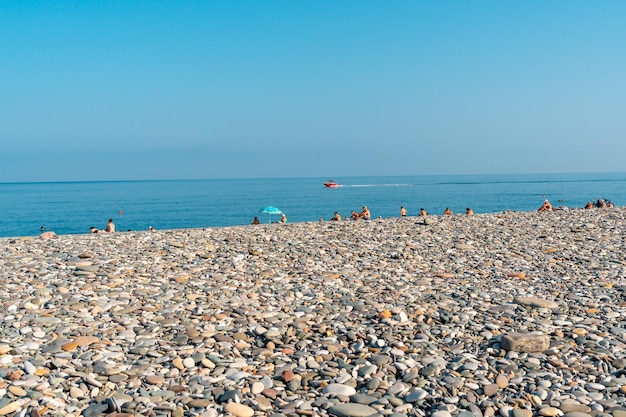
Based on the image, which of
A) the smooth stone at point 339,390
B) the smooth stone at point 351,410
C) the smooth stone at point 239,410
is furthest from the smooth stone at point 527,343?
the smooth stone at point 239,410

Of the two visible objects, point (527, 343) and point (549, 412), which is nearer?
point (549, 412)

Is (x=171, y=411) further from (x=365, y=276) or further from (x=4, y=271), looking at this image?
(x=4, y=271)

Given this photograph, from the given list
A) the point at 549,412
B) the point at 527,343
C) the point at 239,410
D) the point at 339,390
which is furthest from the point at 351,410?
the point at 527,343

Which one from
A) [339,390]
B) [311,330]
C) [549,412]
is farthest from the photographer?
[311,330]

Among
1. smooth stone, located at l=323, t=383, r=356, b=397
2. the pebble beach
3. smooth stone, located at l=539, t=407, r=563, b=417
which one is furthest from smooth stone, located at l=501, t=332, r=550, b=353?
smooth stone, located at l=323, t=383, r=356, b=397

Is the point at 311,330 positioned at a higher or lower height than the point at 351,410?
higher

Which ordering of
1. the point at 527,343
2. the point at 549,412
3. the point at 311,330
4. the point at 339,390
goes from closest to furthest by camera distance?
the point at 549,412 < the point at 339,390 < the point at 527,343 < the point at 311,330

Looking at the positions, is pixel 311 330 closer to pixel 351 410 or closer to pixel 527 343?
pixel 351 410

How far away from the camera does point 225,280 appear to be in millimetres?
10125

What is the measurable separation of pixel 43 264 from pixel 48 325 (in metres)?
4.19

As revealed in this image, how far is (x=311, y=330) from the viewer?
7379 millimetres

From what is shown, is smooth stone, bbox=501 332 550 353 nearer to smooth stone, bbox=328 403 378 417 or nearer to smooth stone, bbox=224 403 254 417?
smooth stone, bbox=328 403 378 417

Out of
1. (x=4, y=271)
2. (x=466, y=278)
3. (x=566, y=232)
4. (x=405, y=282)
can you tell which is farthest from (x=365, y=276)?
(x=566, y=232)

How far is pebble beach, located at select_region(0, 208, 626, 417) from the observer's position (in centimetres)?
534
